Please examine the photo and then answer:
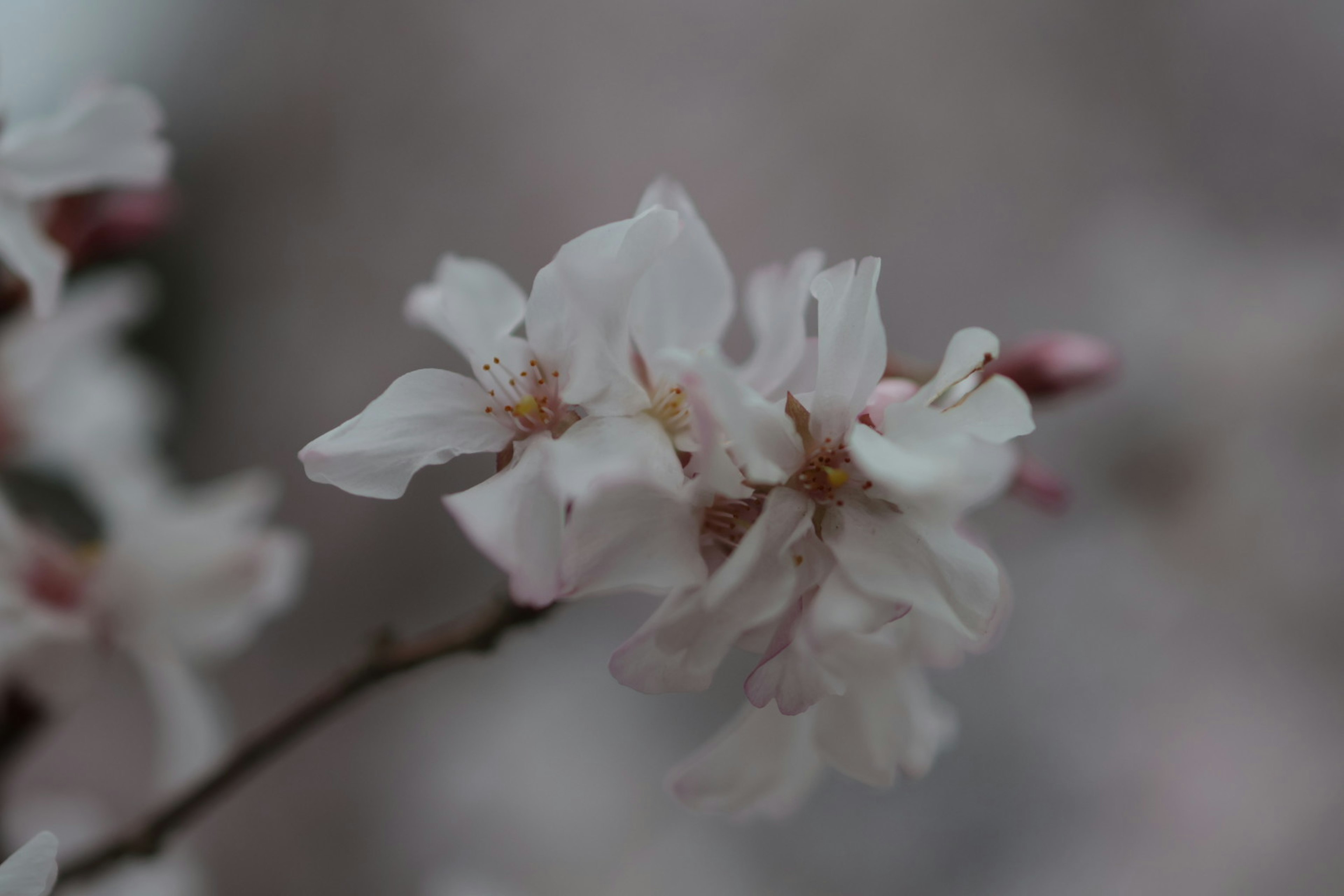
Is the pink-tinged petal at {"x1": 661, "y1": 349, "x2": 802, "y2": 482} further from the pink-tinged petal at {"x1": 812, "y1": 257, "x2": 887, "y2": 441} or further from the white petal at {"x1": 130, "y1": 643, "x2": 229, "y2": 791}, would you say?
the white petal at {"x1": 130, "y1": 643, "x2": 229, "y2": 791}

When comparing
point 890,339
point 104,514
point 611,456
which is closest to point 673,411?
point 611,456

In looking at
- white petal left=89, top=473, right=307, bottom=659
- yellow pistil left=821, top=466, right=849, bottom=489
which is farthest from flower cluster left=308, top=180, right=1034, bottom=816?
white petal left=89, top=473, right=307, bottom=659

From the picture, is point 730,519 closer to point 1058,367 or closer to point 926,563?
point 926,563

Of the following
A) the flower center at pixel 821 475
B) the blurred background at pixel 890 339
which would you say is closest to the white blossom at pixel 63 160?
the flower center at pixel 821 475

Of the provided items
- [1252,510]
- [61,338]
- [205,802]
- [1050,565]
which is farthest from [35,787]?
[1252,510]

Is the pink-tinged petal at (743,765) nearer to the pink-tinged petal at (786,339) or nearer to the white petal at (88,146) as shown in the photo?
the pink-tinged petal at (786,339)

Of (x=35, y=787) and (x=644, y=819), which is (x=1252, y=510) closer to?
(x=644, y=819)
